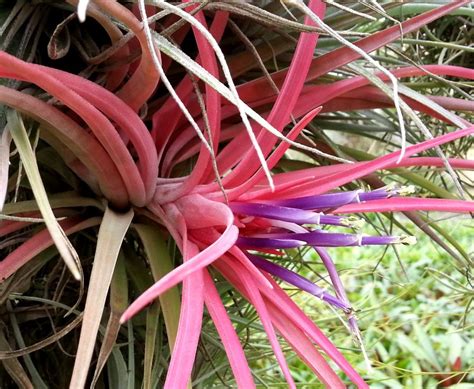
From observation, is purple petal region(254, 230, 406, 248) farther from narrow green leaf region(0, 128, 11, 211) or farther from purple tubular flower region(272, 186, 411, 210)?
narrow green leaf region(0, 128, 11, 211)

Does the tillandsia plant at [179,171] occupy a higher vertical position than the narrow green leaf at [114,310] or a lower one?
higher

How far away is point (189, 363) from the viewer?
27 cm

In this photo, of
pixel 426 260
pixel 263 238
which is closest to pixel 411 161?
pixel 263 238

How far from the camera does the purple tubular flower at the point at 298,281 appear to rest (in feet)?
1.13

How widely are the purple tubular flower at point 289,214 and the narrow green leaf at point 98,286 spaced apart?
2.8 inches

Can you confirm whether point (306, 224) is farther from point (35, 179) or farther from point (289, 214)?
point (35, 179)

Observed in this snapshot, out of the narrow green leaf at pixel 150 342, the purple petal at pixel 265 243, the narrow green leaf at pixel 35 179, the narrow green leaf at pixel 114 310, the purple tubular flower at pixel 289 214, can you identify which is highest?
the narrow green leaf at pixel 35 179

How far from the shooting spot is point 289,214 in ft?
1.09

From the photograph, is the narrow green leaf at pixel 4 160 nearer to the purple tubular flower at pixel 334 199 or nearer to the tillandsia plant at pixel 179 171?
the tillandsia plant at pixel 179 171

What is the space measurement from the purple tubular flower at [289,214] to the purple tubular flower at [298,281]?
3 cm

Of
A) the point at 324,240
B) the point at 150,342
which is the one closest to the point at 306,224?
the point at 324,240

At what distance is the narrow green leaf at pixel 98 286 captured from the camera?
0.30m

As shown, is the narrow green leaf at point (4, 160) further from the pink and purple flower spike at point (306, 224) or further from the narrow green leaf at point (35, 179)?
the pink and purple flower spike at point (306, 224)

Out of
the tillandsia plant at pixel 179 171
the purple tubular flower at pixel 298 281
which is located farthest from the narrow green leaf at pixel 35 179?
the purple tubular flower at pixel 298 281
